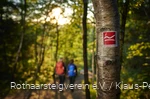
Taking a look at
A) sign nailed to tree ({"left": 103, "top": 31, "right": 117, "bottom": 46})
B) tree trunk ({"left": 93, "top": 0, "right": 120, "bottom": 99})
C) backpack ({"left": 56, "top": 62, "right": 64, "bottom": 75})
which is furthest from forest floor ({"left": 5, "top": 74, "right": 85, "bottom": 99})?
sign nailed to tree ({"left": 103, "top": 31, "right": 117, "bottom": 46})

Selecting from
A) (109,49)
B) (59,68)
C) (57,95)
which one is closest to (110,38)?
(109,49)

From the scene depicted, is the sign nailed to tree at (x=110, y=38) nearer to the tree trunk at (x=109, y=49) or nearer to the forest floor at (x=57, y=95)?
the tree trunk at (x=109, y=49)

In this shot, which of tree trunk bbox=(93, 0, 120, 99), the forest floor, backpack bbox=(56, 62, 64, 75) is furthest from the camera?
the forest floor

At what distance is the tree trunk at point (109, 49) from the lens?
2262mm

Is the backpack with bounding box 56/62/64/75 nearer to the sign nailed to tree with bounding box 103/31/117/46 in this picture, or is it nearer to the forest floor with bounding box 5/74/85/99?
the forest floor with bounding box 5/74/85/99

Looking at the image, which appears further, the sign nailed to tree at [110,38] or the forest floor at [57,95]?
the forest floor at [57,95]

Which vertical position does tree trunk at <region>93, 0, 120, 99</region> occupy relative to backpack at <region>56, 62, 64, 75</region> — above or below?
above

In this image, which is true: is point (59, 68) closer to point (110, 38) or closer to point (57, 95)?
point (57, 95)

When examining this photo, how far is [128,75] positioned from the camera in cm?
1095

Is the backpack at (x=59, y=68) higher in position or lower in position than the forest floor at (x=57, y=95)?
higher

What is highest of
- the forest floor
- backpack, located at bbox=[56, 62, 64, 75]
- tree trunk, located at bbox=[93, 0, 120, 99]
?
tree trunk, located at bbox=[93, 0, 120, 99]

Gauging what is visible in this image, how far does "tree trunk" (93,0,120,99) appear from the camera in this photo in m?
2.26

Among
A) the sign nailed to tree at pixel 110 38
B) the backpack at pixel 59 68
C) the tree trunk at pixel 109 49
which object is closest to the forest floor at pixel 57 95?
the backpack at pixel 59 68

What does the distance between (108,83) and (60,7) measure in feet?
53.2
